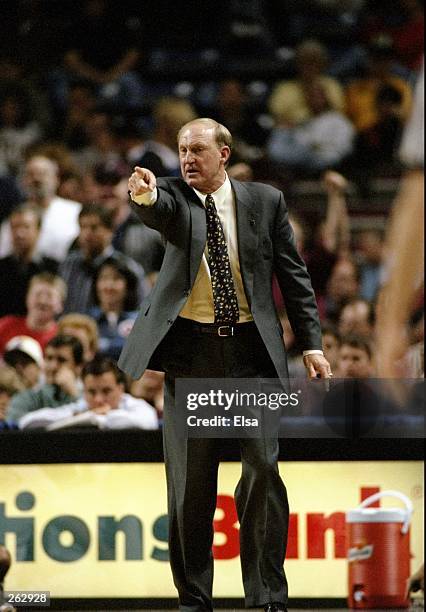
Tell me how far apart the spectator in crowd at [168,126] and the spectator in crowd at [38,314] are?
106cm

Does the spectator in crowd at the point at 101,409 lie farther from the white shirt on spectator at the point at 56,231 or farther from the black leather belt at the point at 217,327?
the white shirt on spectator at the point at 56,231

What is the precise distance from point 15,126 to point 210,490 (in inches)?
208

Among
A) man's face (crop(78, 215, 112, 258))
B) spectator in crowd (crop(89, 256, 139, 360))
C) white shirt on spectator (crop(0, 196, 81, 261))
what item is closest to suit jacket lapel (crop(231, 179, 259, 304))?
spectator in crowd (crop(89, 256, 139, 360))

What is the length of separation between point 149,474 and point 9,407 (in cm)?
94

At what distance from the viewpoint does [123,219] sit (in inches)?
284

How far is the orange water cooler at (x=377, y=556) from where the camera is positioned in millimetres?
4789

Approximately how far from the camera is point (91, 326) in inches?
254

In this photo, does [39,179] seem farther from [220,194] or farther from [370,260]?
[220,194]

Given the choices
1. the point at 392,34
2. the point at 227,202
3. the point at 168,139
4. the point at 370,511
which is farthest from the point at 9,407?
the point at 392,34

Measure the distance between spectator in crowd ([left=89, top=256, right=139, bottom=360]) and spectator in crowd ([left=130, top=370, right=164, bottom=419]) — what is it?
72cm

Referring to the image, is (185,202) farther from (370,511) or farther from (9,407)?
(9,407)

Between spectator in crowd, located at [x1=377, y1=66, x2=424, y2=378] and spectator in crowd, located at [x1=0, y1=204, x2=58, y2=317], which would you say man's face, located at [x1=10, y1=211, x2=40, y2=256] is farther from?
spectator in crowd, located at [x1=377, y1=66, x2=424, y2=378]

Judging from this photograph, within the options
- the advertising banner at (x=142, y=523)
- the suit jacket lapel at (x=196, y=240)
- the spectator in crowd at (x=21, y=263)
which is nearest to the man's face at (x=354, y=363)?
the advertising banner at (x=142, y=523)

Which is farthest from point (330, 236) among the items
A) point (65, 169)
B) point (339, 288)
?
point (65, 169)
